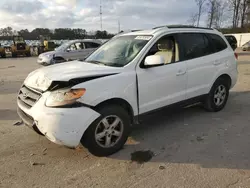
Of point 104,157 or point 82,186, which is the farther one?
point 104,157

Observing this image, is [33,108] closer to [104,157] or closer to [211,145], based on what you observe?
[104,157]

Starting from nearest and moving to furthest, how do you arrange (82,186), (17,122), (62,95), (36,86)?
(82,186) → (62,95) → (36,86) → (17,122)

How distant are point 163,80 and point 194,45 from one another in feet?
3.92

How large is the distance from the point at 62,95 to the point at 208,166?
2.07 metres

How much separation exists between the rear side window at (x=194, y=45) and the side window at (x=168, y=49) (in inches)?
5.9

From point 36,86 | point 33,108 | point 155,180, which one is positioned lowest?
point 155,180

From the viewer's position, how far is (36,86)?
10.9 feet

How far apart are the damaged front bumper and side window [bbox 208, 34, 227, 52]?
3.17 metres

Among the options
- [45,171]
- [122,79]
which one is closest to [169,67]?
[122,79]

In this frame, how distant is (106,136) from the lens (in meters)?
3.38

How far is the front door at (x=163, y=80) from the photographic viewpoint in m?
3.69

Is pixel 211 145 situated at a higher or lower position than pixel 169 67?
lower

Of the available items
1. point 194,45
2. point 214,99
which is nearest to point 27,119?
point 194,45

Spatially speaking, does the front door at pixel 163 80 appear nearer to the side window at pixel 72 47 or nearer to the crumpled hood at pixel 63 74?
the crumpled hood at pixel 63 74
